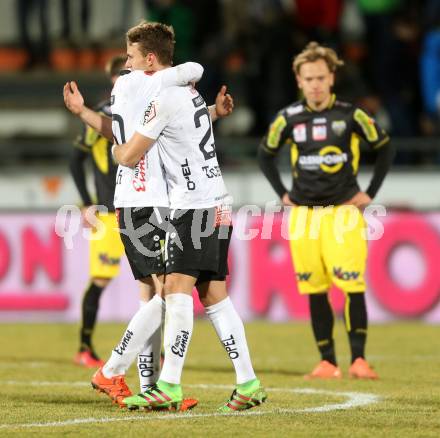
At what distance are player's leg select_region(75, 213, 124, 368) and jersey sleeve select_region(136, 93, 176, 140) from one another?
10.8 feet

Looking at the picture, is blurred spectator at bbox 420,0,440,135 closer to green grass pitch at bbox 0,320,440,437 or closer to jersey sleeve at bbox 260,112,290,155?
green grass pitch at bbox 0,320,440,437

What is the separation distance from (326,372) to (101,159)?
2.32 metres

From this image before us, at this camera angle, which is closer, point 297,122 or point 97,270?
point 297,122

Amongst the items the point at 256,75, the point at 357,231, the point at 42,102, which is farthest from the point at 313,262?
the point at 42,102

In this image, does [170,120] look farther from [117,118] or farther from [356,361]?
[356,361]

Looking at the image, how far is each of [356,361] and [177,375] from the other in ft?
8.49

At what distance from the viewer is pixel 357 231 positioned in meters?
9.06

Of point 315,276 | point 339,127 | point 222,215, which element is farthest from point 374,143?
point 222,215

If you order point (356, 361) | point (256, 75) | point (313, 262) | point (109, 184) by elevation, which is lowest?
point (356, 361)

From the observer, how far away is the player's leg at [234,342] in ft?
22.4

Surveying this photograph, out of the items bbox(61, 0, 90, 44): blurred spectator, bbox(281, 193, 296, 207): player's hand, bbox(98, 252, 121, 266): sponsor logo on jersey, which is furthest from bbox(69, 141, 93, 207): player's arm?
bbox(61, 0, 90, 44): blurred spectator

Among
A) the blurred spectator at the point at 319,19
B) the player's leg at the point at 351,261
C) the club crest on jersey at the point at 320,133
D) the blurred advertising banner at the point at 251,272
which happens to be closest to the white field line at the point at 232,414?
the player's leg at the point at 351,261

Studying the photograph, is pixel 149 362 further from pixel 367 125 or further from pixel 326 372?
pixel 367 125

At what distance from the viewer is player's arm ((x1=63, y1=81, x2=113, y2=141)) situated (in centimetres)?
691
